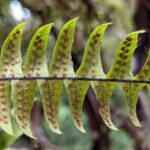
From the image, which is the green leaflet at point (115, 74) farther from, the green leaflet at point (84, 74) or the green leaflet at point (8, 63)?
the green leaflet at point (8, 63)

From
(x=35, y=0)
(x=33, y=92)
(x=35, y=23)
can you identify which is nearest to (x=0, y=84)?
(x=33, y=92)

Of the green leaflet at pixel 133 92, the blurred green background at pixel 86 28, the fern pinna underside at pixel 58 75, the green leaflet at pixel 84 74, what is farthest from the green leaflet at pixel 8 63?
the blurred green background at pixel 86 28

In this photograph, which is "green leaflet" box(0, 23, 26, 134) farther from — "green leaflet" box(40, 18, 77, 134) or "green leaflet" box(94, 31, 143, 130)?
"green leaflet" box(94, 31, 143, 130)

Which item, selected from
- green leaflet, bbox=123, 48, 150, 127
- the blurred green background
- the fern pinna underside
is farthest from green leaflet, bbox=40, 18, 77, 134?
the blurred green background

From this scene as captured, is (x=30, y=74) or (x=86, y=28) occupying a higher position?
(x=30, y=74)

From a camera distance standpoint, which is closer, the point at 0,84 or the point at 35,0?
the point at 0,84

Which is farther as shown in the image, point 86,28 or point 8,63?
point 86,28

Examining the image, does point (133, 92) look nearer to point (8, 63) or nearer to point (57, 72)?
point (57, 72)

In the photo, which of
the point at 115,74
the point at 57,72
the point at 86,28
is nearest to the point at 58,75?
the point at 57,72

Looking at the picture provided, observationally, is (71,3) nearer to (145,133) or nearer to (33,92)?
(145,133)
